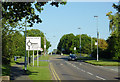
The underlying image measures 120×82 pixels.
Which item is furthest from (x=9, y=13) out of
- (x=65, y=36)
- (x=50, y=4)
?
(x=65, y=36)

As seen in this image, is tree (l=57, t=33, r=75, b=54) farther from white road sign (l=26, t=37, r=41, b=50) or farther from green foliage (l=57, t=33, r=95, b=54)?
white road sign (l=26, t=37, r=41, b=50)

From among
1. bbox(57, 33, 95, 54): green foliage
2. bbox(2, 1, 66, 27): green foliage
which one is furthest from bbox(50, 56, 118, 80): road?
bbox(57, 33, 95, 54): green foliage

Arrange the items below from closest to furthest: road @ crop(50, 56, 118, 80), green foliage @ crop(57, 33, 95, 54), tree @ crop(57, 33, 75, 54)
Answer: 1. road @ crop(50, 56, 118, 80)
2. green foliage @ crop(57, 33, 95, 54)
3. tree @ crop(57, 33, 75, 54)

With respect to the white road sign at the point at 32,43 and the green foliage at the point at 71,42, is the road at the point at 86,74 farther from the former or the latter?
the green foliage at the point at 71,42

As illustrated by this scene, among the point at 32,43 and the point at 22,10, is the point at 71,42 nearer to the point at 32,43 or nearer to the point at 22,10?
the point at 32,43

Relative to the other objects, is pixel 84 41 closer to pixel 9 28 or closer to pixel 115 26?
pixel 115 26

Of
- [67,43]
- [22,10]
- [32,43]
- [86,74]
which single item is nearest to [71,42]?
[67,43]

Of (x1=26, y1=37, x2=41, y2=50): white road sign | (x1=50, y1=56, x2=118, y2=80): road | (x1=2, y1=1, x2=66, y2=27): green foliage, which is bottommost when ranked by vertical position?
(x1=50, y1=56, x2=118, y2=80): road

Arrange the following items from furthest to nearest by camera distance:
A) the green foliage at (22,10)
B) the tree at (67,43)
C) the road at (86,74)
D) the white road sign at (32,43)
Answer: the tree at (67,43)
the white road sign at (32,43)
the road at (86,74)
the green foliage at (22,10)

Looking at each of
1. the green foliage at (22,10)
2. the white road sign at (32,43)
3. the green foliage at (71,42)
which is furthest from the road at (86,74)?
the green foliage at (71,42)

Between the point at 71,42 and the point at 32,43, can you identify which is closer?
the point at 32,43

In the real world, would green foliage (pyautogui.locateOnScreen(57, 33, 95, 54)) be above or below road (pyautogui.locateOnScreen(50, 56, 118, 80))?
above

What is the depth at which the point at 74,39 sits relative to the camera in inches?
A: 5359

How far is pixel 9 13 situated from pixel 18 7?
626 mm
